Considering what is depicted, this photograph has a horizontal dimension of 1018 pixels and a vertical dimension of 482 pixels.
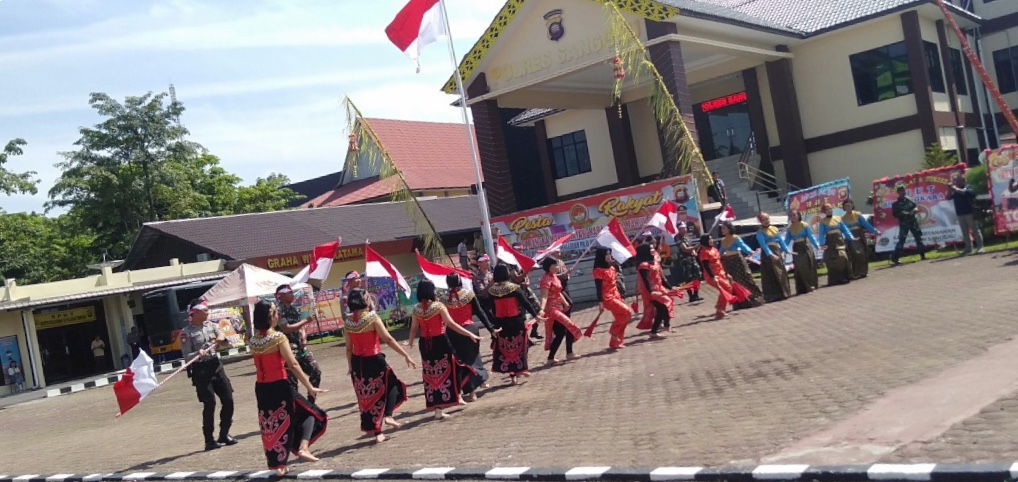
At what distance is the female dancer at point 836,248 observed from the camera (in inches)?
746

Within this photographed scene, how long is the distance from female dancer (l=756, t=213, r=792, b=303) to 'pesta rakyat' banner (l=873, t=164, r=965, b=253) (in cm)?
484

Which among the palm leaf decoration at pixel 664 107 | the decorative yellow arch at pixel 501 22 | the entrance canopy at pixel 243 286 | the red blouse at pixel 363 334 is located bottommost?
the red blouse at pixel 363 334

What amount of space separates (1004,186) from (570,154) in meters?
20.1

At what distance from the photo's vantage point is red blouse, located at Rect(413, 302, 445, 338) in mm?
11602

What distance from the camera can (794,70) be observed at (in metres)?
31.4

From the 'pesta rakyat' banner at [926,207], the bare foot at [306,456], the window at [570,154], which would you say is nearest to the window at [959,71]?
the 'pesta rakyat' banner at [926,207]

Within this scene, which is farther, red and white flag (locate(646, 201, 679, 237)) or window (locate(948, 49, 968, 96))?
window (locate(948, 49, 968, 96))

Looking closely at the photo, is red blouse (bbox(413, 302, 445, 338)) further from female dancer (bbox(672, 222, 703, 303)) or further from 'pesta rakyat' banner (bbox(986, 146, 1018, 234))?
'pesta rakyat' banner (bbox(986, 146, 1018, 234))

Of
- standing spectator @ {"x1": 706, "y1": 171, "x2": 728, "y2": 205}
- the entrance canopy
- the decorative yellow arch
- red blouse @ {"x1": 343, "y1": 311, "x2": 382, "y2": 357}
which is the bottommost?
red blouse @ {"x1": 343, "y1": 311, "x2": 382, "y2": 357}

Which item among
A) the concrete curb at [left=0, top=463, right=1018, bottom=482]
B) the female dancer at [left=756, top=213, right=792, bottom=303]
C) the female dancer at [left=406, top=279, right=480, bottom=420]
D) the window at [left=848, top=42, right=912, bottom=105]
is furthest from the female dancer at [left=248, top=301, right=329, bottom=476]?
the window at [left=848, top=42, right=912, bottom=105]

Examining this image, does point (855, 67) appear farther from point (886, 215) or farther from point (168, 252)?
point (168, 252)

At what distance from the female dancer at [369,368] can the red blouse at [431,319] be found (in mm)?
749

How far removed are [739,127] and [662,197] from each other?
37.3 ft

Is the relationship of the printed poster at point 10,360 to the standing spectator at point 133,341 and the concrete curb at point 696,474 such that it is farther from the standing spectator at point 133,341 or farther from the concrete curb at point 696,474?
the concrete curb at point 696,474
